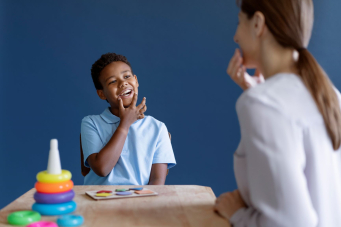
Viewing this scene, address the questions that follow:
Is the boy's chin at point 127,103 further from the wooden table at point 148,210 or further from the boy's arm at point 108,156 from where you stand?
the wooden table at point 148,210

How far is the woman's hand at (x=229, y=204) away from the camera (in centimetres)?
79

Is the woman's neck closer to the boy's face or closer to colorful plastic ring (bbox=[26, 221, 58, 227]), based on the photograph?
colorful plastic ring (bbox=[26, 221, 58, 227])

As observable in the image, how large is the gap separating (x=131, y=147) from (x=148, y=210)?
680 millimetres

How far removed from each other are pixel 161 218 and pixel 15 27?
2.07 m

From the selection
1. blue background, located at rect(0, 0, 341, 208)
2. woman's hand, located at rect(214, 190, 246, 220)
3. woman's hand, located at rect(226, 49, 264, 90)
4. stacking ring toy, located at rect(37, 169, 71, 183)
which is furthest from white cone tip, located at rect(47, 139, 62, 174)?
blue background, located at rect(0, 0, 341, 208)

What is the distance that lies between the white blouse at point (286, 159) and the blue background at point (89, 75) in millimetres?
1684

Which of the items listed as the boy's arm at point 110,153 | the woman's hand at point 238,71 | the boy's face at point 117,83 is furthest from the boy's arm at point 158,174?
the woman's hand at point 238,71

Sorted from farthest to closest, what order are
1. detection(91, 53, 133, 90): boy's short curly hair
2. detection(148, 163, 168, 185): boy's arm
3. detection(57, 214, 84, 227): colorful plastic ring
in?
detection(91, 53, 133, 90): boy's short curly hair < detection(148, 163, 168, 185): boy's arm < detection(57, 214, 84, 227): colorful plastic ring

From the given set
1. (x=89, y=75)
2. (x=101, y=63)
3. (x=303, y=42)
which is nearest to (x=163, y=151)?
(x=101, y=63)

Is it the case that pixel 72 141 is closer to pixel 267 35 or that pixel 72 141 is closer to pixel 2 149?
pixel 2 149

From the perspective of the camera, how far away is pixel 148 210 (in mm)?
885

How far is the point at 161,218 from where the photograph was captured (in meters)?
0.82

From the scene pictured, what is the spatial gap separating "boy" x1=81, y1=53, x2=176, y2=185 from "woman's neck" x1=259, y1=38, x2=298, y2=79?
79cm

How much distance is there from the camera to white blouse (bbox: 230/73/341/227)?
62 cm
